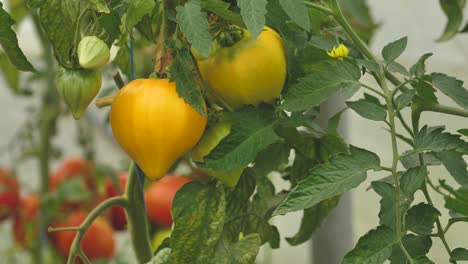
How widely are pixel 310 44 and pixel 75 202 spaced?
891mm

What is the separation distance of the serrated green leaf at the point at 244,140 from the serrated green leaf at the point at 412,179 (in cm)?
9

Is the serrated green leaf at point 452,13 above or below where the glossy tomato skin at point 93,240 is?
above

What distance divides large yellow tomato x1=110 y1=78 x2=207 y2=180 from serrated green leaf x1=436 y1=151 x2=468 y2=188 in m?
0.17

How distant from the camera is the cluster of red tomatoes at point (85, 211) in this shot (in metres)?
1.31

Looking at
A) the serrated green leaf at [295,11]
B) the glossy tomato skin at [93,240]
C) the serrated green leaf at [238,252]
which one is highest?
the serrated green leaf at [295,11]

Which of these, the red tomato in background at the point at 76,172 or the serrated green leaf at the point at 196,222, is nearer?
the serrated green leaf at the point at 196,222

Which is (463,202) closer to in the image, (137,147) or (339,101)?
(137,147)

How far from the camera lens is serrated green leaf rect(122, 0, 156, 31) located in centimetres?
58

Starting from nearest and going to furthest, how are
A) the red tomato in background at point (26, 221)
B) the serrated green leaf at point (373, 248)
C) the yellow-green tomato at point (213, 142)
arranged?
the serrated green leaf at point (373, 248) → the yellow-green tomato at point (213, 142) → the red tomato in background at point (26, 221)

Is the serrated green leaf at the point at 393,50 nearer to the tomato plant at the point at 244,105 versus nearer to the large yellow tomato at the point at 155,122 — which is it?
the tomato plant at the point at 244,105

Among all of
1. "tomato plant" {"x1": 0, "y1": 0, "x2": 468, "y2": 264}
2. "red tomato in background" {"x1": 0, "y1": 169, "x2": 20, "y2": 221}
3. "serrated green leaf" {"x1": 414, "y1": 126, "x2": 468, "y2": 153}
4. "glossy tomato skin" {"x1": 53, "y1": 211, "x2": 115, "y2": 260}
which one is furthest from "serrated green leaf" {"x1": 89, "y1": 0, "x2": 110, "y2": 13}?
"red tomato in background" {"x1": 0, "y1": 169, "x2": 20, "y2": 221}

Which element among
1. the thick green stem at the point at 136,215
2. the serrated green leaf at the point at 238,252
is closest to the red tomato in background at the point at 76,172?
the thick green stem at the point at 136,215

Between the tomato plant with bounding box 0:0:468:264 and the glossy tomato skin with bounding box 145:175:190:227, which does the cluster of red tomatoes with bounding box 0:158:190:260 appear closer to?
the glossy tomato skin with bounding box 145:175:190:227

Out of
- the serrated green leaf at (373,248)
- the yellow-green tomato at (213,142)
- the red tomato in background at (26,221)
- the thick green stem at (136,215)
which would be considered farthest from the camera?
the red tomato in background at (26,221)
